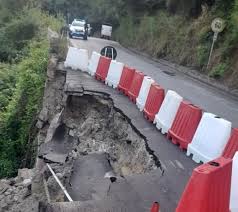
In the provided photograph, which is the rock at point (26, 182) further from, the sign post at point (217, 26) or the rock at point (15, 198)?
the sign post at point (217, 26)

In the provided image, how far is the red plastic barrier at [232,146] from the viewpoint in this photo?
6914 mm

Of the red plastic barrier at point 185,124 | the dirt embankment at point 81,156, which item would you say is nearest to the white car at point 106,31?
the dirt embankment at point 81,156

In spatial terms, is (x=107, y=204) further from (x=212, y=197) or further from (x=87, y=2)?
(x=87, y=2)

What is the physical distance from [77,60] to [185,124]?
9781 millimetres

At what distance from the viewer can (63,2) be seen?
6588cm

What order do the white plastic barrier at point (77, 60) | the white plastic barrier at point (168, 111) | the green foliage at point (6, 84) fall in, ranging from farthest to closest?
1. the green foliage at point (6, 84)
2. the white plastic barrier at point (77, 60)
3. the white plastic barrier at point (168, 111)

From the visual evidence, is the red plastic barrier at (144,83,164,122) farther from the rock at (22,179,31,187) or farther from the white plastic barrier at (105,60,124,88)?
the white plastic barrier at (105,60,124,88)

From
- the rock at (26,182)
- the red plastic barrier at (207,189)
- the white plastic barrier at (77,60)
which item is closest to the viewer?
the red plastic barrier at (207,189)

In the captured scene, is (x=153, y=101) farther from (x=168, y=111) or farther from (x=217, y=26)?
(x=217, y=26)

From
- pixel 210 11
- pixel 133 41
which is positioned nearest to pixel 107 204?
pixel 210 11

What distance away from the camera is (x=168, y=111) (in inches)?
365

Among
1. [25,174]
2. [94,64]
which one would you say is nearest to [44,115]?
[94,64]

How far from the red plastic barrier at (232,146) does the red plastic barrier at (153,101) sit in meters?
3.09

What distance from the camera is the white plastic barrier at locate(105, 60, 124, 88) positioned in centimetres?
1412
